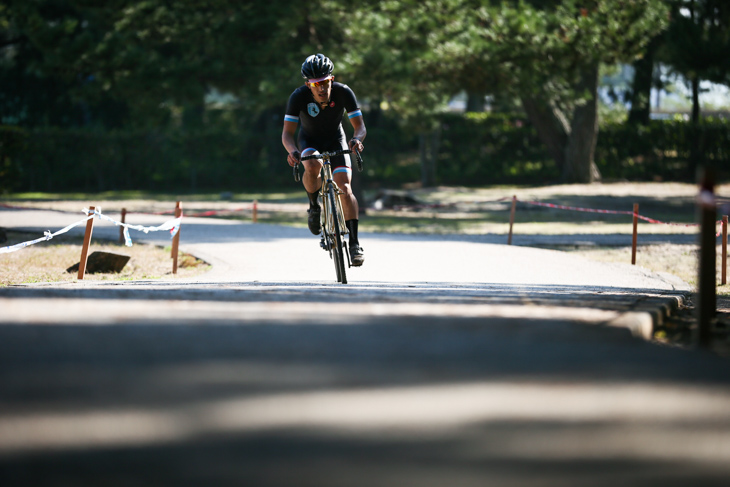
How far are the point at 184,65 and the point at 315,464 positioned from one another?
25842mm

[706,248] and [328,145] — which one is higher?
[328,145]

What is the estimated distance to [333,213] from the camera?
866cm

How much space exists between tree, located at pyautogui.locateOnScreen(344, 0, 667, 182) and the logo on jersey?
A: 1254 cm

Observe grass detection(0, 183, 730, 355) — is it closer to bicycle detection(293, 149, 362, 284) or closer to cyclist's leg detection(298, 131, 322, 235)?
cyclist's leg detection(298, 131, 322, 235)

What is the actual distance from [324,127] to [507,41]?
14.0 m

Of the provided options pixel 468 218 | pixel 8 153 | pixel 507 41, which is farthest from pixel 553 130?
pixel 8 153

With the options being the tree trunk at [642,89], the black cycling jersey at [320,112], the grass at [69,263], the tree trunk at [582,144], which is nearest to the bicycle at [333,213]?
the black cycling jersey at [320,112]

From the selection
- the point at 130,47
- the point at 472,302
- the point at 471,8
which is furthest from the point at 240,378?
the point at 130,47

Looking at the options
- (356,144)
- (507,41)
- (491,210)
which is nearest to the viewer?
(356,144)

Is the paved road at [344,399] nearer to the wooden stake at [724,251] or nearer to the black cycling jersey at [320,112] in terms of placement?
the black cycling jersey at [320,112]

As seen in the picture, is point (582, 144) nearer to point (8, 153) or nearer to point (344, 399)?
point (8, 153)

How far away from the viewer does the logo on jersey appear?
344 inches

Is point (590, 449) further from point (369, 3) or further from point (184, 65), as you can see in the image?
point (184, 65)

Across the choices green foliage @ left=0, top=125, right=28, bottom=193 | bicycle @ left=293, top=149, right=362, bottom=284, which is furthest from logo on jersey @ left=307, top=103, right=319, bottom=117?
green foliage @ left=0, top=125, right=28, bottom=193
